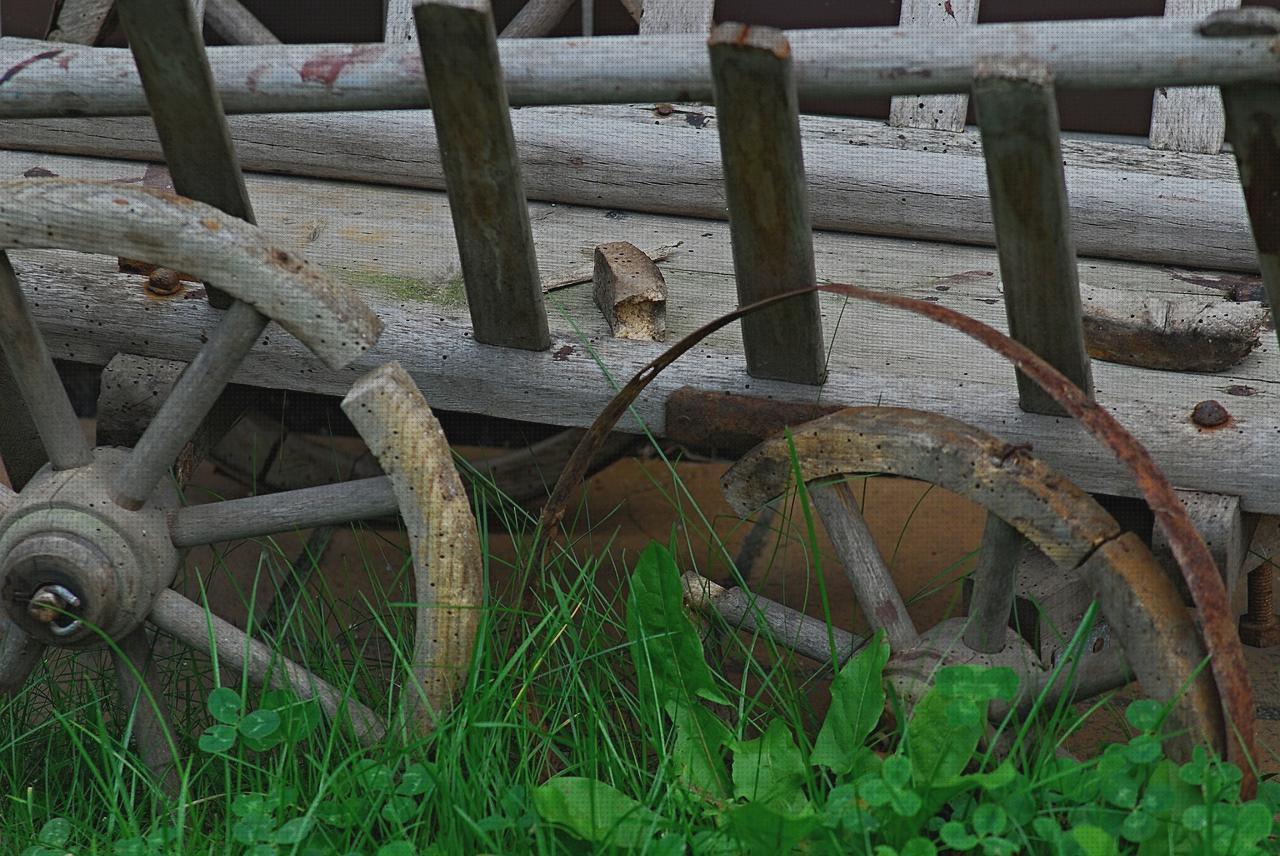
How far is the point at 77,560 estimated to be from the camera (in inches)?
71.6

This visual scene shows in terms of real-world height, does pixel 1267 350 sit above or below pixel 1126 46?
below

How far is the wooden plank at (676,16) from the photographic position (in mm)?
2830

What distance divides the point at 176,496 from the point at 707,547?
1.28 meters

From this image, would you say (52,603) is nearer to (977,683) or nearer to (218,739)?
(218,739)

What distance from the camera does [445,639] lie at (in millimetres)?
1785

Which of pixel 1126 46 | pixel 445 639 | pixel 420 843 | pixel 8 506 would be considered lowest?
pixel 420 843

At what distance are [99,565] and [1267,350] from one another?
5.93 feet

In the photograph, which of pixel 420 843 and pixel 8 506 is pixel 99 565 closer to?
pixel 8 506

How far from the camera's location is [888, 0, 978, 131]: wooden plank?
2734 mm

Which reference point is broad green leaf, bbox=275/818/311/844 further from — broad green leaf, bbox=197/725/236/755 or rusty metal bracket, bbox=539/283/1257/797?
rusty metal bracket, bbox=539/283/1257/797

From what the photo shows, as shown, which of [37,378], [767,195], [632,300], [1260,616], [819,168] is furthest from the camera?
[819,168]

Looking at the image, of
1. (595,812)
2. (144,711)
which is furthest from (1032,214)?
(144,711)

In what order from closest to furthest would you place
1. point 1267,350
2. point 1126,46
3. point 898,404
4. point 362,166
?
1. point 1126,46
2. point 898,404
3. point 1267,350
4. point 362,166

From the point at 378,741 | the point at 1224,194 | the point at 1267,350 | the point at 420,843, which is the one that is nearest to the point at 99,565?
the point at 378,741
